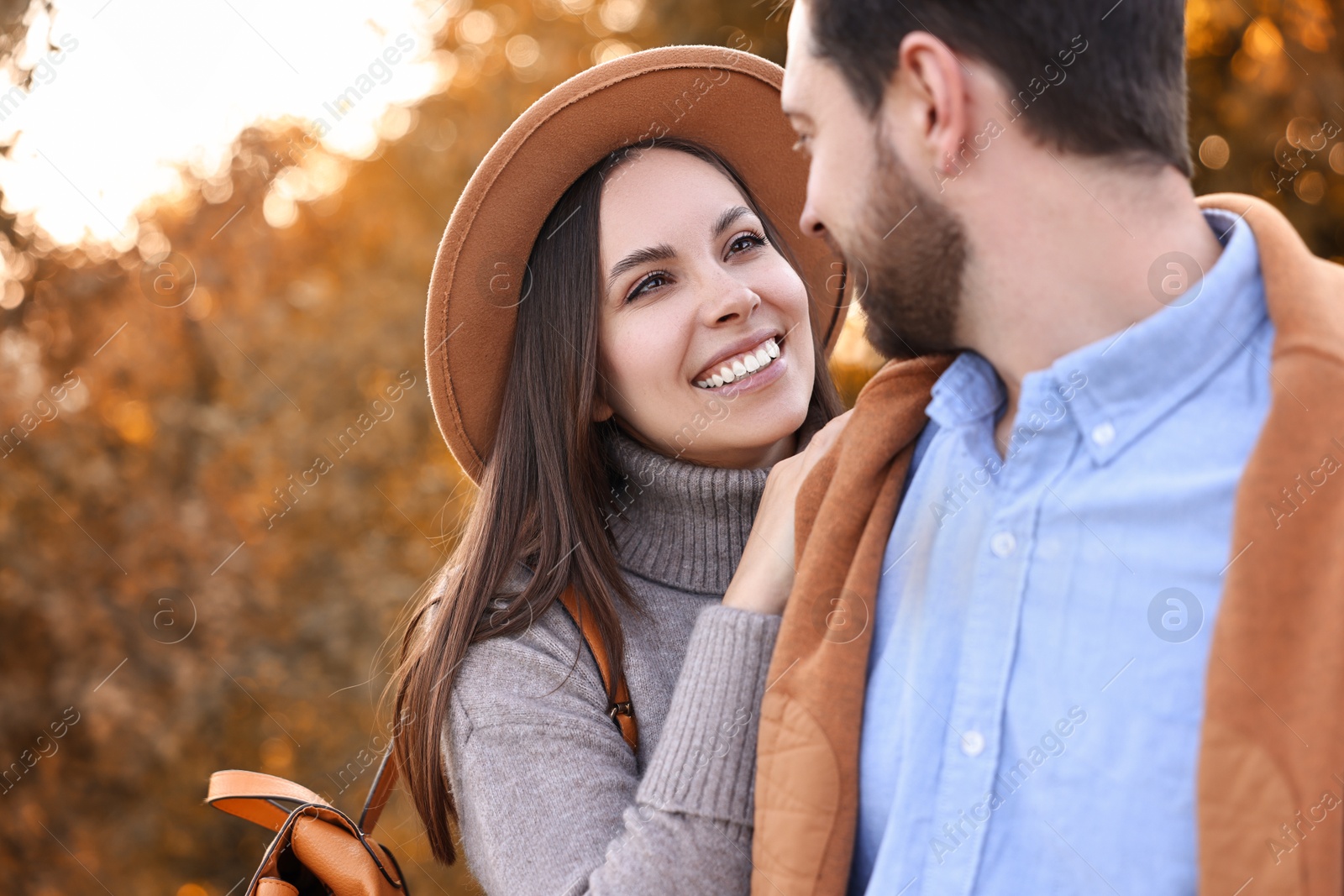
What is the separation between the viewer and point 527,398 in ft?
7.38

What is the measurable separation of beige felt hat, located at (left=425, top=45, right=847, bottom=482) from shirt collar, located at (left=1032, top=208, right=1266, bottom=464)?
1.13 metres

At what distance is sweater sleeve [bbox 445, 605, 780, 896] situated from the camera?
5.29 ft

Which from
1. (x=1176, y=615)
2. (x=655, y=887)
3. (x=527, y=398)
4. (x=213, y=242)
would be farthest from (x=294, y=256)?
(x=1176, y=615)

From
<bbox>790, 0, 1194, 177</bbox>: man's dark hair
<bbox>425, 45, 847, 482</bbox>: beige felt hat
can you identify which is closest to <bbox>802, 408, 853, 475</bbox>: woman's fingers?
<bbox>790, 0, 1194, 177</bbox>: man's dark hair

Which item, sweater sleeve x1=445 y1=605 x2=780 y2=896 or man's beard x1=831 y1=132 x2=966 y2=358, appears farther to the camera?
sweater sleeve x1=445 y1=605 x2=780 y2=896

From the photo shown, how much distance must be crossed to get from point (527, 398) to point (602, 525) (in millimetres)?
296

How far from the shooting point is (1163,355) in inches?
48.9

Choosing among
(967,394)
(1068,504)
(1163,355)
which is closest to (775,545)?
(967,394)

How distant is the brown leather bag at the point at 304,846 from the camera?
170 centimetres

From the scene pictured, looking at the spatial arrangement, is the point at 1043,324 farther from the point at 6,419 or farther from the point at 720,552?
the point at 6,419

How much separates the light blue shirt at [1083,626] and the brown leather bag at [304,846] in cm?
80

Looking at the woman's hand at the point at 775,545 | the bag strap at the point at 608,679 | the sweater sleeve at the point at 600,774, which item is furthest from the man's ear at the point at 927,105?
the bag strap at the point at 608,679

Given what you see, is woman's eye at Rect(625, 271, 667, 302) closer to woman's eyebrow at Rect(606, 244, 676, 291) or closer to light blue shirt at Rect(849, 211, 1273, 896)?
woman's eyebrow at Rect(606, 244, 676, 291)

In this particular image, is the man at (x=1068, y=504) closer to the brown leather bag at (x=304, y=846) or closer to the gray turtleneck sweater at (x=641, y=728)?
the gray turtleneck sweater at (x=641, y=728)
